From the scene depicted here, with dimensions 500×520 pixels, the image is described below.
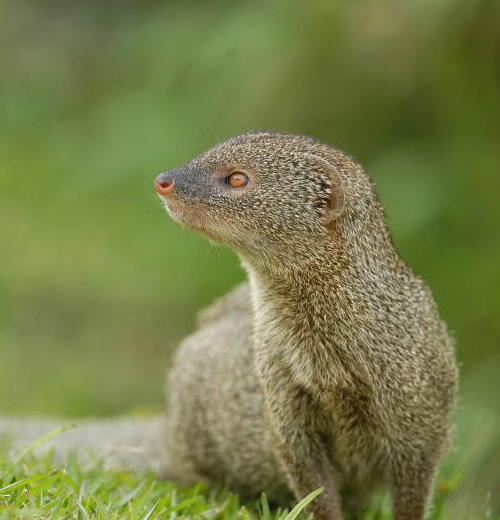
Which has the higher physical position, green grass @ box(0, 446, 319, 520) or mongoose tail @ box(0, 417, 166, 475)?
mongoose tail @ box(0, 417, 166, 475)

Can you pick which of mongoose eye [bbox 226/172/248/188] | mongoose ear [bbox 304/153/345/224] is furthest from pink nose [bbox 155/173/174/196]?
mongoose ear [bbox 304/153/345/224]

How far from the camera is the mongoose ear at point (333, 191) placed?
4.05 metres

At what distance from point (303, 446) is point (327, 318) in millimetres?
513

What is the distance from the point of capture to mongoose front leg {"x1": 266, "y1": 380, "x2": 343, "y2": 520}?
418 centimetres

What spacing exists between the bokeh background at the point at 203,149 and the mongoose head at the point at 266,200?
1488 mm

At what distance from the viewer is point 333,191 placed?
406 centimetres

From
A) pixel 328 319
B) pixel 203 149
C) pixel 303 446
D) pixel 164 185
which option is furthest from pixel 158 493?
pixel 203 149

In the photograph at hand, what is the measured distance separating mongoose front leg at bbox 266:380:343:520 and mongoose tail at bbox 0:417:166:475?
0.91m

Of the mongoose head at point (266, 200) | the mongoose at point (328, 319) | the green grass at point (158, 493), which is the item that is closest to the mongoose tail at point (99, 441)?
the green grass at point (158, 493)

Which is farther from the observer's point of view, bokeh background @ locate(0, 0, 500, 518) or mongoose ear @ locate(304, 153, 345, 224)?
bokeh background @ locate(0, 0, 500, 518)

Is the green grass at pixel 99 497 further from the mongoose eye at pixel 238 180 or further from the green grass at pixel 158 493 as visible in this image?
the mongoose eye at pixel 238 180

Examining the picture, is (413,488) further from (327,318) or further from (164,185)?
(164,185)

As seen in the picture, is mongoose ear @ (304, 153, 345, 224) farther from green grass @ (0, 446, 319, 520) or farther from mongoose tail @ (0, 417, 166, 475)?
mongoose tail @ (0, 417, 166, 475)

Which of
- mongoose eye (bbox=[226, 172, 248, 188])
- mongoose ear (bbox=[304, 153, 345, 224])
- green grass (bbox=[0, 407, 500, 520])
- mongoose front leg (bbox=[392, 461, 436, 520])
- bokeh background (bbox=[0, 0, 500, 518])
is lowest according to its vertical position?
mongoose front leg (bbox=[392, 461, 436, 520])
